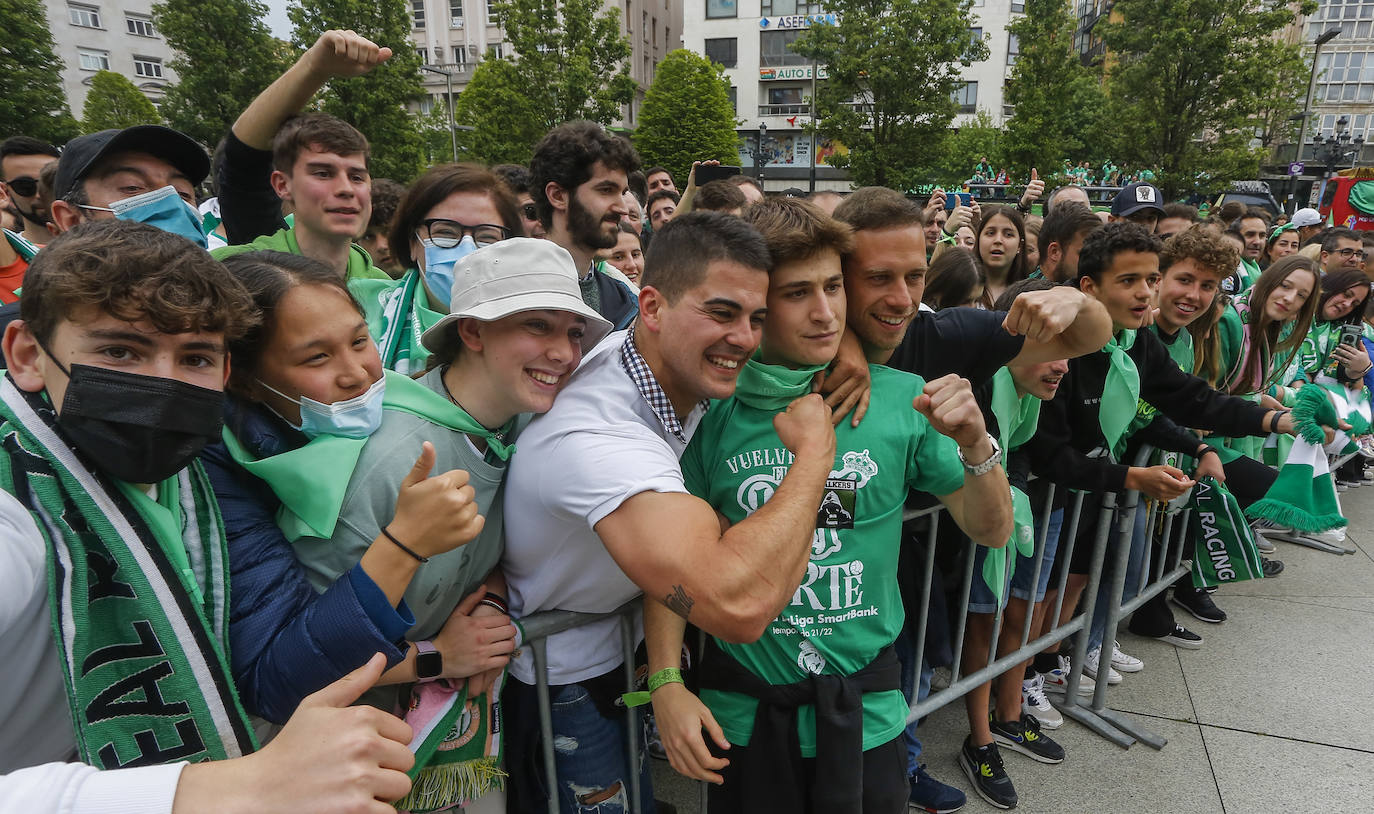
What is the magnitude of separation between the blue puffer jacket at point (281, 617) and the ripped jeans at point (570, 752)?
26.8 inches

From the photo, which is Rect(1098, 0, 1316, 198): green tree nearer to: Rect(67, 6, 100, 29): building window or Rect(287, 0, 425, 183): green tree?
Rect(287, 0, 425, 183): green tree

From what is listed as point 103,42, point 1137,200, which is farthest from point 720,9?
point 1137,200

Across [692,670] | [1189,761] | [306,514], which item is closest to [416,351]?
[306,514]

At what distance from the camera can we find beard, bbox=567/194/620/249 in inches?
153

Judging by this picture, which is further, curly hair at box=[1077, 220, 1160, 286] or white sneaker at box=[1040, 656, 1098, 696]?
white sneaker at box=[1040, 656, 1098, 696]

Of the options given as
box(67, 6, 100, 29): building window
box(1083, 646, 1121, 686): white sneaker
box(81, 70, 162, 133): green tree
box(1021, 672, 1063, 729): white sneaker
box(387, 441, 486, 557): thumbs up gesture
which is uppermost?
box(67, 6, 100, 29): building window

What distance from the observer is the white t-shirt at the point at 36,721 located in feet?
2.82

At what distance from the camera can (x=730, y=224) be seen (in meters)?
1.92

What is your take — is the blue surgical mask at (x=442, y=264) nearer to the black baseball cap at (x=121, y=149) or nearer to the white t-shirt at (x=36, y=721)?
the black baseball cap at (x=121, y=149)

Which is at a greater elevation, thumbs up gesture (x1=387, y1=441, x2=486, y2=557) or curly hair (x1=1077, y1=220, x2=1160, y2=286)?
curly hair (x1=1077, y1=220, x2=1160, y2=286)

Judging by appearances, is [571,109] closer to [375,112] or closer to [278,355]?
[375,112]

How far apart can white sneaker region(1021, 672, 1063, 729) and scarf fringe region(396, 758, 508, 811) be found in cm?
282

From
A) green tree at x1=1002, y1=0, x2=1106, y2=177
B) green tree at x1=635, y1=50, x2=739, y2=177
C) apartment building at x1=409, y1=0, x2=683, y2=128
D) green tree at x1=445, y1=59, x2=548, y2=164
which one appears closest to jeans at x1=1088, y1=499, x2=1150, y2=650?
green tree at x1=445, y1=59, x2=548, y2=164

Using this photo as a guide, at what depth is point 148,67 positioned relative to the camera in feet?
163
